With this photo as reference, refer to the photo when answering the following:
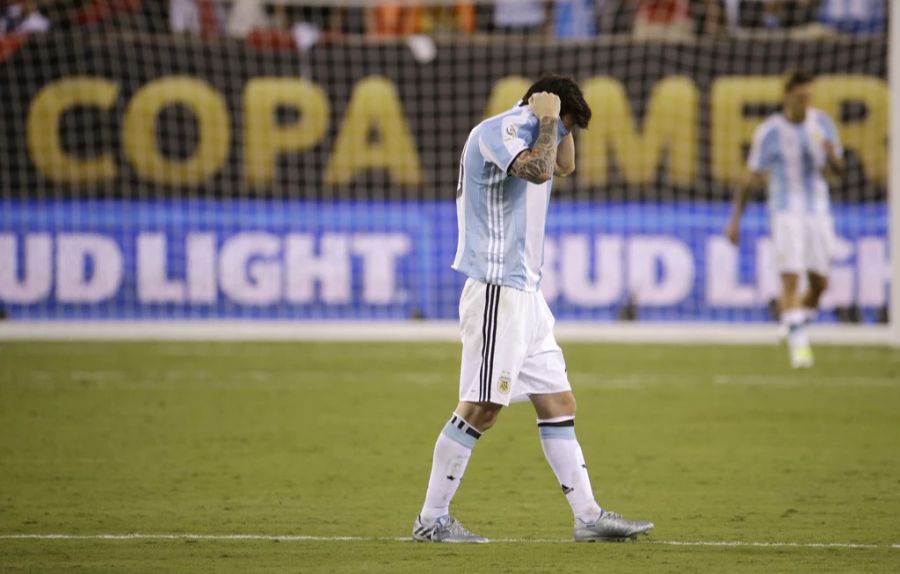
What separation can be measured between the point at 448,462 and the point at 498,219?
38.7 inches

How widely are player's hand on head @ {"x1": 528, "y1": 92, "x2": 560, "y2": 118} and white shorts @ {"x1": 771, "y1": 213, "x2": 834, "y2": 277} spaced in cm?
782

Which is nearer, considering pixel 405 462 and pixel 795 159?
pixel 405 462

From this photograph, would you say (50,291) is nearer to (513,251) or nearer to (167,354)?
(167,354)

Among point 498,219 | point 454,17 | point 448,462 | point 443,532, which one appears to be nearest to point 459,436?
point 448,462

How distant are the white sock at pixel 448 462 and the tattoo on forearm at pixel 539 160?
1.02 m

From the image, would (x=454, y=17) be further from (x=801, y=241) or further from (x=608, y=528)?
(x=608, y=528)

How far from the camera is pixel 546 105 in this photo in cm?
630

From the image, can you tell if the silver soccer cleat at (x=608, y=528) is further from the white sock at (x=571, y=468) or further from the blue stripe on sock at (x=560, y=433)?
the blue stripe on sock at (x=560, y=433)

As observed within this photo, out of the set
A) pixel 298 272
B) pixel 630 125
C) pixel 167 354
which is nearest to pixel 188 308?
pixel 298 272

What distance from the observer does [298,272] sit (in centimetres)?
1767

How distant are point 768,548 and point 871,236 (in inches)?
448

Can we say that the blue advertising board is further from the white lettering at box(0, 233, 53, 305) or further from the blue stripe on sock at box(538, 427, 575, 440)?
the blue stripe on sock at box(538, 427, 575, 440)

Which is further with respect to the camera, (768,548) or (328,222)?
→ (328,222)

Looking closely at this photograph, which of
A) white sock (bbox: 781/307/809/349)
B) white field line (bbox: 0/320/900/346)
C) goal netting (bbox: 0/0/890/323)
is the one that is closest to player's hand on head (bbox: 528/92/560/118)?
white sock (bbox: 781/307/809/349)
